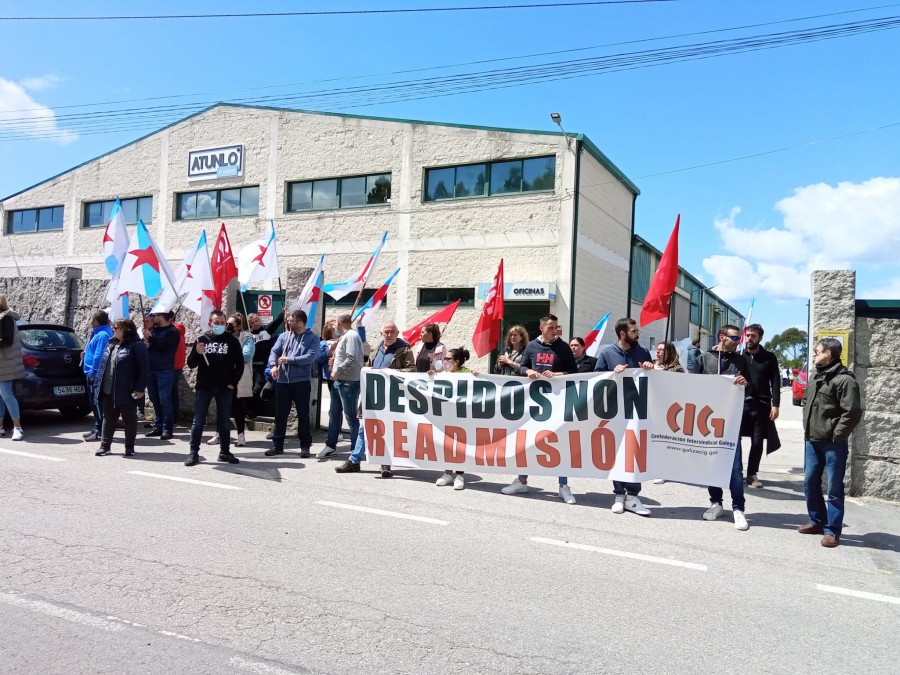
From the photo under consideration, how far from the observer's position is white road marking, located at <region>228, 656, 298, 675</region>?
10.7 ft

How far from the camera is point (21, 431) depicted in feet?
31.8

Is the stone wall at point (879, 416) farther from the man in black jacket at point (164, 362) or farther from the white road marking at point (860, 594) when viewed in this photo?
the man in black jacket at point (164, 362)

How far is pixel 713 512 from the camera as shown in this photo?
6.63m

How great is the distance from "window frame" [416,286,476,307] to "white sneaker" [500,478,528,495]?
1266cm

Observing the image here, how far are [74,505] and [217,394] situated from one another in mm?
2665

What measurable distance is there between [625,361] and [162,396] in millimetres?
6924

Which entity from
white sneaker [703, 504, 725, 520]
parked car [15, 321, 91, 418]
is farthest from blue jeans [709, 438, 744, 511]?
parked car [15, 321, 91, 418]

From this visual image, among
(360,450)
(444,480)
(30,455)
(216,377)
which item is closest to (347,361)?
(360,450)

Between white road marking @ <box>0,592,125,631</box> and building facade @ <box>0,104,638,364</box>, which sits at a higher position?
building facade @ <box>0,104,638,364</box>

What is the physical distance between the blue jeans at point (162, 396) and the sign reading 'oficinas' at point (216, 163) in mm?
15515

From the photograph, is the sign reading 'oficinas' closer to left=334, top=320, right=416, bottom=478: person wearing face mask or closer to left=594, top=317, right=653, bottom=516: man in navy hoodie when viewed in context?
left=334, top=320, right=416, bottom=478: person wearing face mask

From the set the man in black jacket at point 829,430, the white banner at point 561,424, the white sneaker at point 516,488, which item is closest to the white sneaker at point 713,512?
the white banner at point 561,424

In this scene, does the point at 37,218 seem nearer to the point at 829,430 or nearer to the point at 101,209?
the point at 101,209

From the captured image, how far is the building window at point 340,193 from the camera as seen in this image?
71.4 ft
